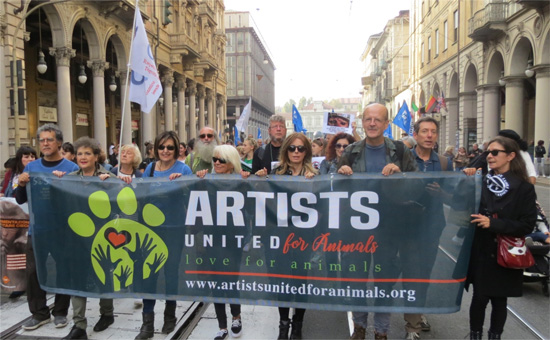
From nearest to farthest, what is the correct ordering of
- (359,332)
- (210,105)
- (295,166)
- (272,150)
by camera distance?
(359,332)
(295,166)
(272,150)
(210,105)

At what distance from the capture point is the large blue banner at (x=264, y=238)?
3963 millimetres

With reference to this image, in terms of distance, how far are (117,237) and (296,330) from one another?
78.3 inches

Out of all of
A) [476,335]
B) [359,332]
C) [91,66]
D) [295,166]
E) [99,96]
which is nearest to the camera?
[476,335]

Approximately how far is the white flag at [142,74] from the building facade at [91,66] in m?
0.48

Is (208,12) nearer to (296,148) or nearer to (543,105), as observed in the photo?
(543,105)

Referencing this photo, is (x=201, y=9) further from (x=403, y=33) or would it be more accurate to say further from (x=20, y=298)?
(x=20, y=298)

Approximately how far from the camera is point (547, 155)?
21297 mm

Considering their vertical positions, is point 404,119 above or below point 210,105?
below

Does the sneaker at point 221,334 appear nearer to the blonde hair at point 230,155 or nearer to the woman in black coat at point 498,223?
the blonde hair at point 230,155

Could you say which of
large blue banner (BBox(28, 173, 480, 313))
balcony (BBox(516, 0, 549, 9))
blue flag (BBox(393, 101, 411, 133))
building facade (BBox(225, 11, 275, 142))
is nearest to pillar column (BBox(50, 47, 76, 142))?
blue flag (BBox(393, 101, 411, 133))

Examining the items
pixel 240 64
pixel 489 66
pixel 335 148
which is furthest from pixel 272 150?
pixel 240 64

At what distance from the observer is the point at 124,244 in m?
4.45

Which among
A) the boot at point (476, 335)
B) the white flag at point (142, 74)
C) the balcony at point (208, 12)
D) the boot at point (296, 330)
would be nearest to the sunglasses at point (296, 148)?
the boot at point (296, 330)

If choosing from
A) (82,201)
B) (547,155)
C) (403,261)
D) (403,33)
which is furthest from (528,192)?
(403,33)
